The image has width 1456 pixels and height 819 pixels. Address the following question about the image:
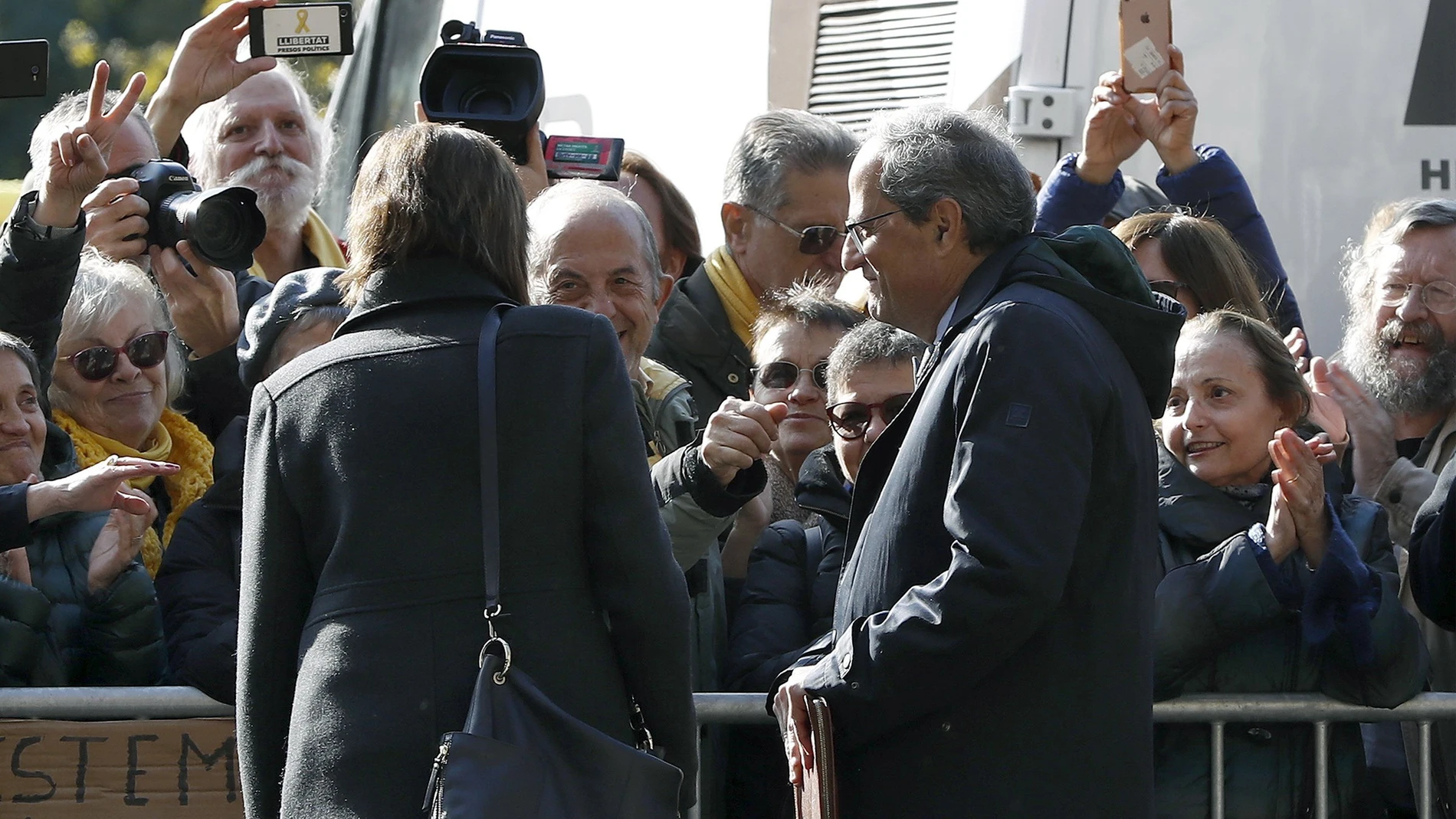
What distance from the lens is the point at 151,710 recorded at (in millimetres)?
3266

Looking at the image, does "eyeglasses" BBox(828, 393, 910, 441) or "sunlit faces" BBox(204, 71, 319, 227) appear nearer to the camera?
"eyeglasses" BBox(828, 393, 910, 441)

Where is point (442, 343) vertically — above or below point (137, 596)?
above

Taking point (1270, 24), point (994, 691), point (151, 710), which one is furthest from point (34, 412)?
point (1270, 24)

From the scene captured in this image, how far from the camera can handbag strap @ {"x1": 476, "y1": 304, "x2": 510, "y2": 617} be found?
256cm

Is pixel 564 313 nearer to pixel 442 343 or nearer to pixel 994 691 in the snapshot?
pixel 442 343

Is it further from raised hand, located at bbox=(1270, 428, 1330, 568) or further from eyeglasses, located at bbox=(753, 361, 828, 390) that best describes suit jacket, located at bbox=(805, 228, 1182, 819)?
eyeglasses, located at bbox=(753, 361, 828, 390)

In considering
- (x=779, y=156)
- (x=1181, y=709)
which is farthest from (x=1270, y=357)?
(x=779, y=156)

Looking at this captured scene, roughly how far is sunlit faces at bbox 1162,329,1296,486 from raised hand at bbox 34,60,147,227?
2165 millimetres

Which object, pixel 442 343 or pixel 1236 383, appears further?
pixel 1236 383

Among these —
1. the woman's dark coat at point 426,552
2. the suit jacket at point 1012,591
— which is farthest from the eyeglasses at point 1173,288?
the woman's dark coat at point 426,552

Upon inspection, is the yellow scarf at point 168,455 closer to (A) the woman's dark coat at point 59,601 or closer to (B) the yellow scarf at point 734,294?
Answer: (A) the woman's dark coat at point 59,601

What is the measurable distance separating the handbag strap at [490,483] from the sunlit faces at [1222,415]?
1526 mm

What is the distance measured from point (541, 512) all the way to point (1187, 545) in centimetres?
148

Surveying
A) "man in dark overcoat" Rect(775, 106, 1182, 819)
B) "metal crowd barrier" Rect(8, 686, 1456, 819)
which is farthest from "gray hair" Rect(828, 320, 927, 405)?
"man in dark overcoat" Rect(775, 106, 1182, 819)
